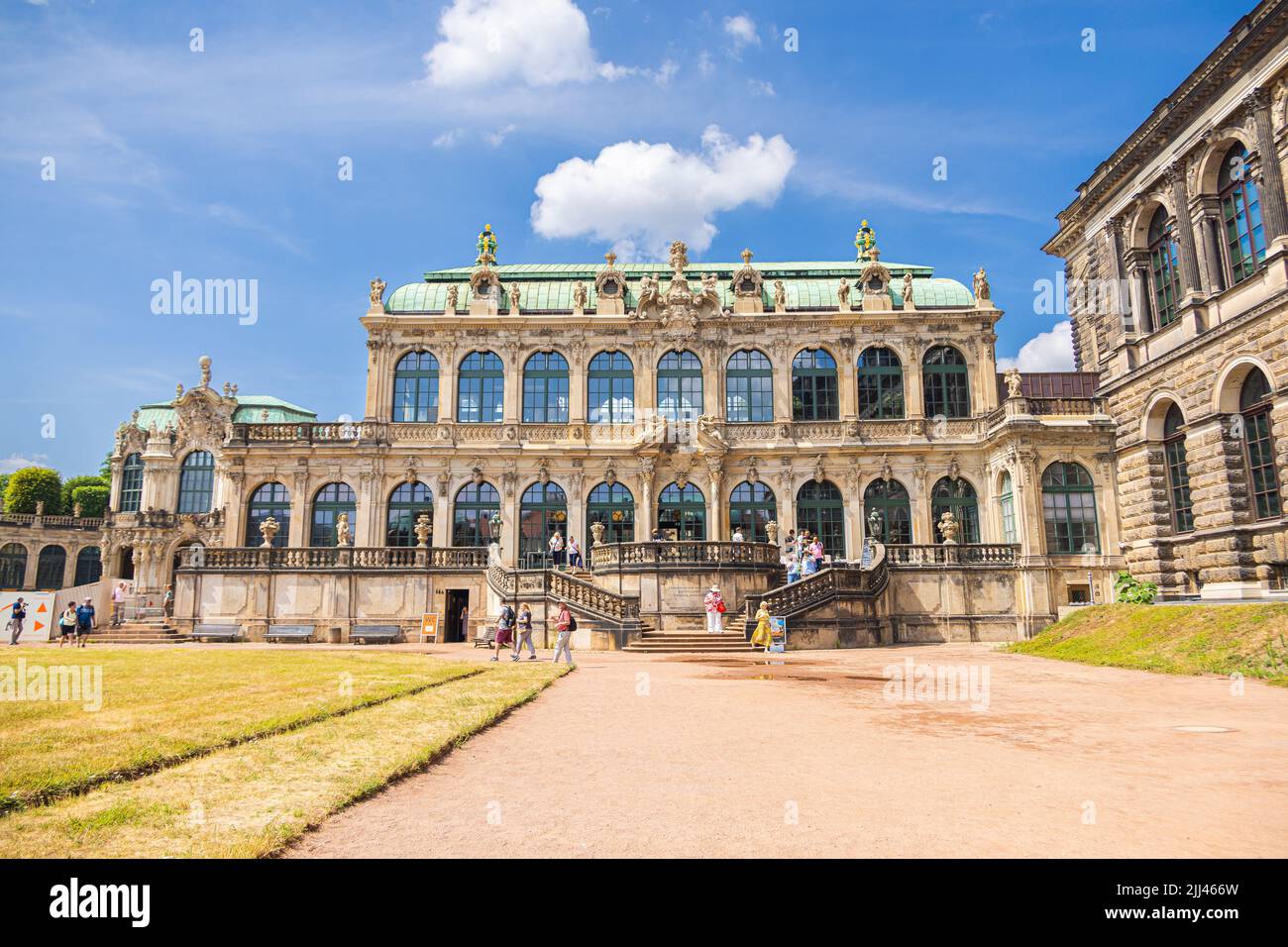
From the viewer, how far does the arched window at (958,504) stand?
39094mm

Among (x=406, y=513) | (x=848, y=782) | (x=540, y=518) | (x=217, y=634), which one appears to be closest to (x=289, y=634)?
(x=217, y=634)

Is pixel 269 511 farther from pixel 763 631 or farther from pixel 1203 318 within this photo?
pixel 1203 318

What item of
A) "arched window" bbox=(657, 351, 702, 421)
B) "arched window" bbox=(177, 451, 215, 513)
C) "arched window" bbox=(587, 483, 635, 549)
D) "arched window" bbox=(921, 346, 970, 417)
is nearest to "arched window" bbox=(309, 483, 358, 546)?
"arched window" bbox=(587, 483, 635, 549)

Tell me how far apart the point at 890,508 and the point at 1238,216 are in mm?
18458

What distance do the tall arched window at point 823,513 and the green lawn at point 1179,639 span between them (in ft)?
48.5

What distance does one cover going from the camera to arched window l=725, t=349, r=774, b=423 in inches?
1617

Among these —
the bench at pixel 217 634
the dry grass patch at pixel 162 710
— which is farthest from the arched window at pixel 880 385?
the bench at pixel 217 634

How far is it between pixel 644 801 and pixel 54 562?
257 ft

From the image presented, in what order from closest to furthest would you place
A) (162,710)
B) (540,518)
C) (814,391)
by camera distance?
(162,710) < (540,518) < (814,391)

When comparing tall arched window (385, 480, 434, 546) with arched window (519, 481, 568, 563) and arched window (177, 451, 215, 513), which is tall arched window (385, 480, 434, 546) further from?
arched window (177, 451, 215, 513)

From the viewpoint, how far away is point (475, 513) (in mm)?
40031

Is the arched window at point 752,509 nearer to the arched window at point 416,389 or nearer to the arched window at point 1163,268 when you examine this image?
the arched window at point 416,389
